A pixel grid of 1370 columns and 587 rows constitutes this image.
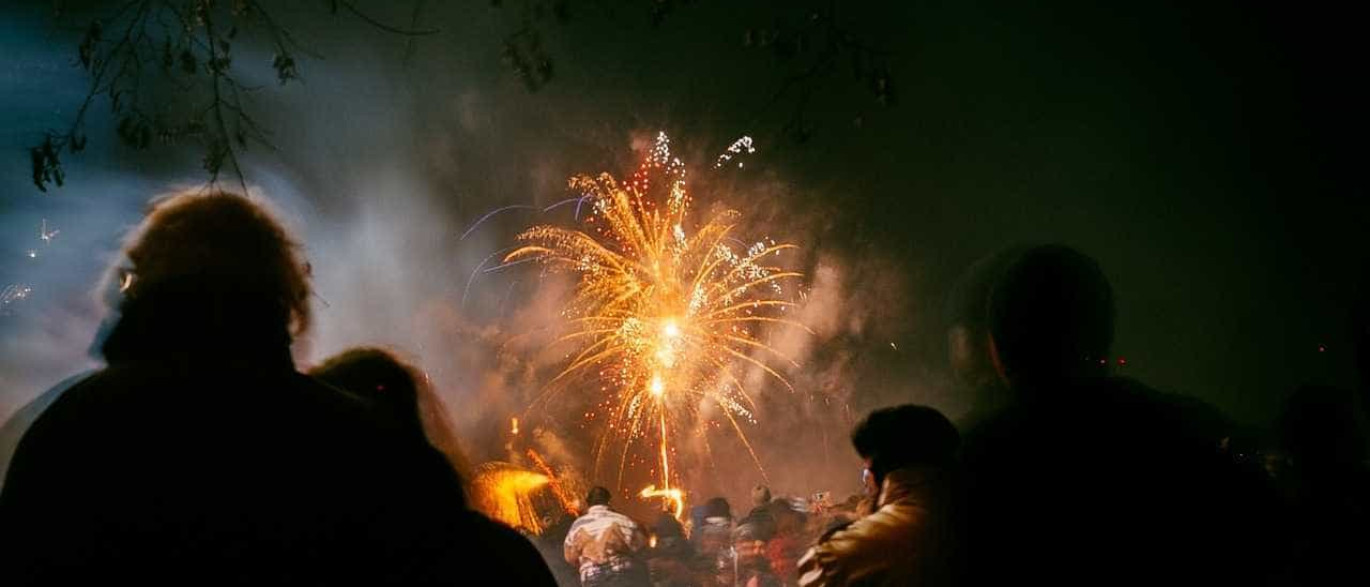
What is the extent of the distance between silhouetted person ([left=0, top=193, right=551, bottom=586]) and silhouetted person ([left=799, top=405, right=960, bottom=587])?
1377mm

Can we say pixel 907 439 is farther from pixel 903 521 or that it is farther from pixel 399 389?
pixel 399 389

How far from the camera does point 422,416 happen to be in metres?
3.30

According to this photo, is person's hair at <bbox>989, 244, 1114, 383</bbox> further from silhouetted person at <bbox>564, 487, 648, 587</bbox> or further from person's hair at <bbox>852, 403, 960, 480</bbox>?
silhouetted person at <bbox>564, 487, 648, 587</bbox>

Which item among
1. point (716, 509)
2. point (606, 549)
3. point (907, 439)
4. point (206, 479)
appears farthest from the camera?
point (716, 509)

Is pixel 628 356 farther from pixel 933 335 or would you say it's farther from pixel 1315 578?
pixel 1315 578

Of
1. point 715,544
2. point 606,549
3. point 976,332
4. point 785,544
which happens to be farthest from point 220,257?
point 715,544

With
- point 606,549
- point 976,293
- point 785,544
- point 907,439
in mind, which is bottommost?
point 785,544

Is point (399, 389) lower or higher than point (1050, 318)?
higher

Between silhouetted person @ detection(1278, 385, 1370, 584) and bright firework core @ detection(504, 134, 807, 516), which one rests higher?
bright firework core @ detection(504, 134, 807, 516)

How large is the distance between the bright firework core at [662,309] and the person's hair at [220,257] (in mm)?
24733

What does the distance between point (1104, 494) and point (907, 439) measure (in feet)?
3.78

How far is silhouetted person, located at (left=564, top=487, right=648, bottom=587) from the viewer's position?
38.9ft

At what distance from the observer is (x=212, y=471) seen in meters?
1.92

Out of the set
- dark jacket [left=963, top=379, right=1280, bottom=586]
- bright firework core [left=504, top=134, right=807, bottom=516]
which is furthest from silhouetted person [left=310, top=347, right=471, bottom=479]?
bright firework core [left=504, top=134, right=807, bottom=516]
